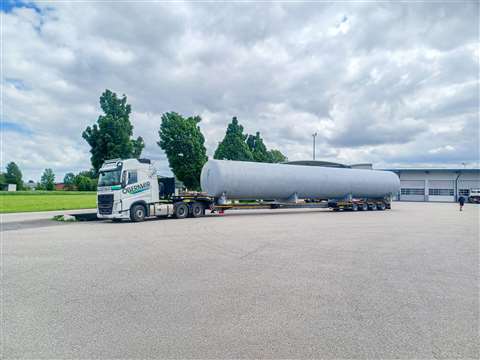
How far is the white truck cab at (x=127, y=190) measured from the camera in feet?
52.1

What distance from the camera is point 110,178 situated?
16.2 metres

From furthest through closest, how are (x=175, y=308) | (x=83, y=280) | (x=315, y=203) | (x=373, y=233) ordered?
(x=315, y=203)
(x=373, y=233)
(x=83, y=280)
(x=175, y=308)

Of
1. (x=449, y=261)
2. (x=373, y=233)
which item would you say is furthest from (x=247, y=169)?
(x=449, y=261)

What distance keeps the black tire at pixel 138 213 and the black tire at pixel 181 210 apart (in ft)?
6.72

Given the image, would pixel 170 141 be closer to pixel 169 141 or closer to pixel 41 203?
pixel 169 141

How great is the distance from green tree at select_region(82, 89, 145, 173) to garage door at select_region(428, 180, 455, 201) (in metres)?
50.8

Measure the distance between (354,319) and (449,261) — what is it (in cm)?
502

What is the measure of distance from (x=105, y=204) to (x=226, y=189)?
282 inches

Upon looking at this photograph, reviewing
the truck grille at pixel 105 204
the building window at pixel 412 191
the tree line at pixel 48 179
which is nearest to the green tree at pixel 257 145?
the building window at pixel 412 191

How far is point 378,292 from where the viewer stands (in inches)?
204

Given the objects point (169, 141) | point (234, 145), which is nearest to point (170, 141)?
point (169, 141)

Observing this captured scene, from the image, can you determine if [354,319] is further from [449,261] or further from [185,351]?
[449,261]

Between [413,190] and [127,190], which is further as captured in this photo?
[413,190]

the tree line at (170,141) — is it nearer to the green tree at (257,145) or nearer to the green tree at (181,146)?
the green tree at (181,146)
